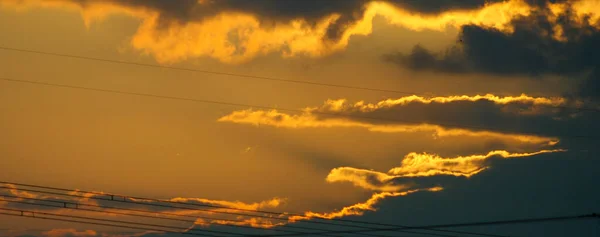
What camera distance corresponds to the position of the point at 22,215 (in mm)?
90250

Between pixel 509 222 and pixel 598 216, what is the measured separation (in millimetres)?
18155

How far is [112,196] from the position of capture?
82.1m

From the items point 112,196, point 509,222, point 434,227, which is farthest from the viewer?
point 434,227

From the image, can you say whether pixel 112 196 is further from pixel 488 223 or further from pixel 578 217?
pixel 578 217

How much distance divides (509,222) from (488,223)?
9.94ft

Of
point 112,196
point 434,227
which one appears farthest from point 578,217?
point 112,196

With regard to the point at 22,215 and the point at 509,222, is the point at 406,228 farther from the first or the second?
the point at 22,215

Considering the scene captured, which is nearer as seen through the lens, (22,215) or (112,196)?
(112,196)

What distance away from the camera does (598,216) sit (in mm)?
103625

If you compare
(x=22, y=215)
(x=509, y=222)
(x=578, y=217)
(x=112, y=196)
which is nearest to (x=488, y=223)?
(x=509, y=222)

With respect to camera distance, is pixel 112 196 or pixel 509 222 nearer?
pixel 112 196

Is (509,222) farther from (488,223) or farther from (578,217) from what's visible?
(578,217)

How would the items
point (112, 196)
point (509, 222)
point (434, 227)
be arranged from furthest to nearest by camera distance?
1. point (434, 227)
2. point (509, 222)
3. point (112, 196)

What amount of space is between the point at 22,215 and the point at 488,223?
38367 mm
